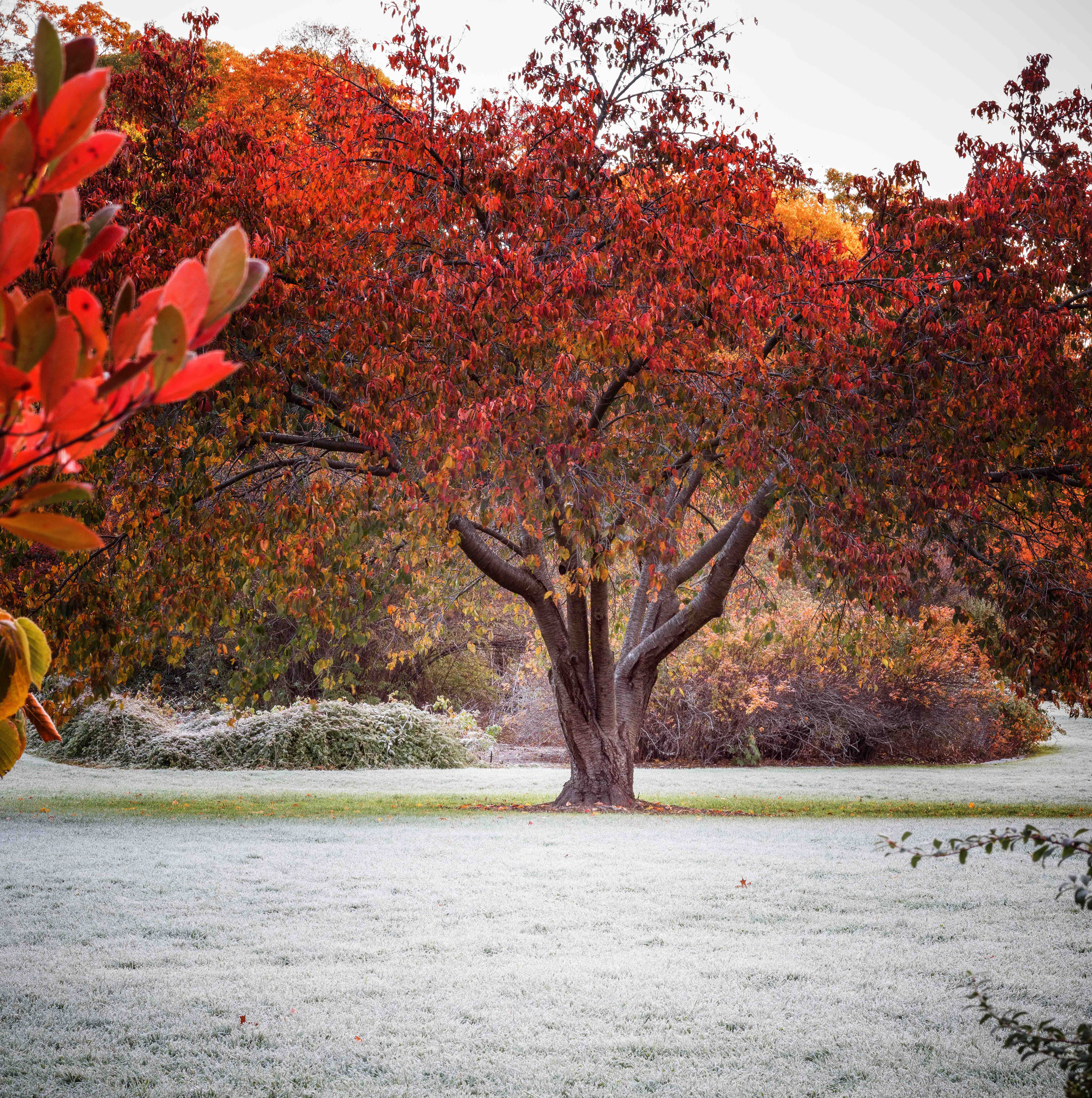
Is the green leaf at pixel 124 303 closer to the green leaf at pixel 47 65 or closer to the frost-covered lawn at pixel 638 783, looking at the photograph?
the green leaf at pixel 47 65

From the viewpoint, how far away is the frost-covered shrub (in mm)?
17266

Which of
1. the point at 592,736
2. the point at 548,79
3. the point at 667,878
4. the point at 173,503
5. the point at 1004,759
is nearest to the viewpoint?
the point at 667,878

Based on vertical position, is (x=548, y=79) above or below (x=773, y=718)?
above

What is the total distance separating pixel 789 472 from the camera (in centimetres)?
806

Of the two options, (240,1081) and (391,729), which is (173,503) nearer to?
(240,1081)

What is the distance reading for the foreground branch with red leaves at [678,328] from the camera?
7.68 m

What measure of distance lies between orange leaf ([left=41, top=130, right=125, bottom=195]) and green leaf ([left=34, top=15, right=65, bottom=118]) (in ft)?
0.12

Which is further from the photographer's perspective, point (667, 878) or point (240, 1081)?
point (667, 878)

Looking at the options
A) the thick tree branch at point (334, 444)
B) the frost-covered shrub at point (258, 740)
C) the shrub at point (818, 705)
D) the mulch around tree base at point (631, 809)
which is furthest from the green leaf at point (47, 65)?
the frost-covered shrub at point (258, 740)

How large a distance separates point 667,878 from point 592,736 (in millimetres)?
4699

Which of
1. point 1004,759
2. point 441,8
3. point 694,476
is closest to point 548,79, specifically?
point 441,8

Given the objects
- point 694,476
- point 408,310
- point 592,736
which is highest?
point 408,310

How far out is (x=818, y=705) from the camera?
19062 millimetres

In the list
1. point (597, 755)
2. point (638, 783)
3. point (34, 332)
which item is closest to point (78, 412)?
point (34, 332)
